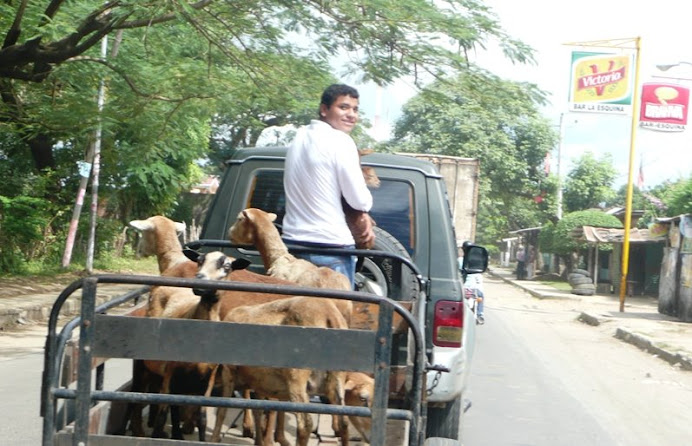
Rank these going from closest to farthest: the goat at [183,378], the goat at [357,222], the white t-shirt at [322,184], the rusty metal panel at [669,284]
→ the goat at [183,378], the white t-shirt at [322,184], the goat at [357,222], the rusty metal panel at [669,284]

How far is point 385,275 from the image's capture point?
18.8ft

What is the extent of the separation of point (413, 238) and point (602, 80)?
68.3 ft

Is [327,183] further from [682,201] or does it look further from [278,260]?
[682,201]

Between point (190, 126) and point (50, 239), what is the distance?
34.3 ft

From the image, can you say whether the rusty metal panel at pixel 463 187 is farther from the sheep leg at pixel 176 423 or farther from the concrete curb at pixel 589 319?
the sheep leg at pixel 176 423

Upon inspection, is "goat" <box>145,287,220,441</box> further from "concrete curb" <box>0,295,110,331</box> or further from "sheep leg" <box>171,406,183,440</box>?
"concrete curb" <box>0,295,110,331</box>

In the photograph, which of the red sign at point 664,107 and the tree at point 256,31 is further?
the red sign at point 664,107

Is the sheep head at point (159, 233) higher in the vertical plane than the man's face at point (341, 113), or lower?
lower

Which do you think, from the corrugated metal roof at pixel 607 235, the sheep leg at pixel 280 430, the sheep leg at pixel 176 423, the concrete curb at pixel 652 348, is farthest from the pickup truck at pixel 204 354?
the corrugated metal roof at pixel 607 235

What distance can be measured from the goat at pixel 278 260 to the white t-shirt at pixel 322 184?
14 centimetres

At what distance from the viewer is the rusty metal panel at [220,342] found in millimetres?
3162

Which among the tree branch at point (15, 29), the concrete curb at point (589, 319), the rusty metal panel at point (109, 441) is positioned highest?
the tree branch at point (15, 29)

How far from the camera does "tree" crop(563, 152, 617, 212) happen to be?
5191cm

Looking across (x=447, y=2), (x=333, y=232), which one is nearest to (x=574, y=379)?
(x=447, y=2)
